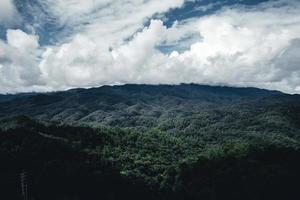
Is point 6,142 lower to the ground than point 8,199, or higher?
higher

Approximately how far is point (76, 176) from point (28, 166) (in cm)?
1769

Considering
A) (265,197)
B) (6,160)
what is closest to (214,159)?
(265,197)

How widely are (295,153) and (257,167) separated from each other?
24.4 meters

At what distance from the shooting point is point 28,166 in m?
123

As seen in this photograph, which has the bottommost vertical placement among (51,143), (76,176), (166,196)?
(166,196)

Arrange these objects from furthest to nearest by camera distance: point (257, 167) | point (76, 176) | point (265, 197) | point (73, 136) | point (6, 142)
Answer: point (73, 136)
point (6, 142)
point (76, 176)
point (257, 167)
point (265, 197)

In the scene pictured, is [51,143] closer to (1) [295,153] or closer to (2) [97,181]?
(2) [97,181]

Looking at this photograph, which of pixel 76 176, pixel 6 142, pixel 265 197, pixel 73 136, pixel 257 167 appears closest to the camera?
pixel 265 197

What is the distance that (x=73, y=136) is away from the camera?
595 feet

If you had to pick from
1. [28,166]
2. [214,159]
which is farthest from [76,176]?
[214,159]

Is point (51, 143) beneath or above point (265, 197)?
above

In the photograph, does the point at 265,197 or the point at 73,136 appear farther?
the point at 73,136

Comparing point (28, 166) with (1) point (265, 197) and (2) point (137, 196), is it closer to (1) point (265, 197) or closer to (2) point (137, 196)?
(2) point (137, 196)

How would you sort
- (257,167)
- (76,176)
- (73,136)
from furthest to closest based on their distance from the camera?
(73,136)
(76,176)
(257,167)
